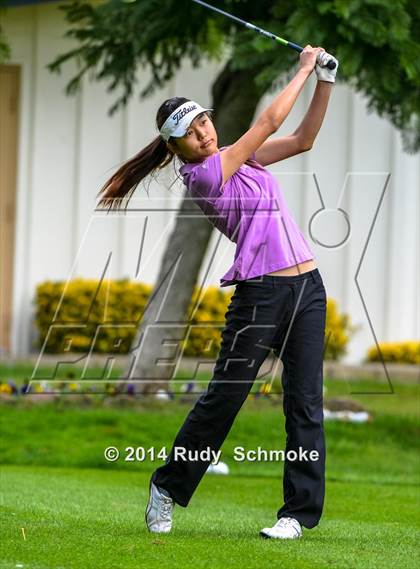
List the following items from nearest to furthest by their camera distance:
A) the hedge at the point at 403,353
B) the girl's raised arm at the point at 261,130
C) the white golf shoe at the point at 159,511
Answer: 1. the girl's raised arm at the point at 261,130
2. the white golf shoe at the point at 159,511
3. the hedge at the point at 403,353

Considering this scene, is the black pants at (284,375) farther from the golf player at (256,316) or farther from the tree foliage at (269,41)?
the tree foliage at (269,41)

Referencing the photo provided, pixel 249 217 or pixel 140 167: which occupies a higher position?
pixel 140 167

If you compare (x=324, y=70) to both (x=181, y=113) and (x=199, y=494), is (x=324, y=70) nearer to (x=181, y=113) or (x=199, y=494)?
(x=181, y=113)

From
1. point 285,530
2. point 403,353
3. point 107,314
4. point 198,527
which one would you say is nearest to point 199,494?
point 198,527

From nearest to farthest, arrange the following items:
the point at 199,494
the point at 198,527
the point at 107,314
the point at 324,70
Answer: the point at 324,70 → the point at 198,527 → the point at 199,494 → the point at 107,314

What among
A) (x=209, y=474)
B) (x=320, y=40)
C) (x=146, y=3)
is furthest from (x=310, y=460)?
(x=146, y=3)

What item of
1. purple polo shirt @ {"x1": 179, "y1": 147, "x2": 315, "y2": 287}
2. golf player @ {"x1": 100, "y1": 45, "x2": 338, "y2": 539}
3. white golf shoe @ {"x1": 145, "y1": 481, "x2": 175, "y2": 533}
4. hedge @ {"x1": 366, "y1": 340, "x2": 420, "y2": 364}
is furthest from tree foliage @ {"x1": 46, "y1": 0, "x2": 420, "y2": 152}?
white golf shoe @ {"x1": 145, "y1": 481, "x2": 175, "y2": 533}

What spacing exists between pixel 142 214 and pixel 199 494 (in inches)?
305

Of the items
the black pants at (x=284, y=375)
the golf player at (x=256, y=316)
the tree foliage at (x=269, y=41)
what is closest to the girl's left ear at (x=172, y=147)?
the golf player at (x=256, y=316)

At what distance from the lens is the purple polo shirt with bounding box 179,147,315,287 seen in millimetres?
5316

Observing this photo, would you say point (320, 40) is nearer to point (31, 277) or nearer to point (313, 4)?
point (313, 4)

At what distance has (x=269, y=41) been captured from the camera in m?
9.04

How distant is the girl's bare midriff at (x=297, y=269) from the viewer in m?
5.38

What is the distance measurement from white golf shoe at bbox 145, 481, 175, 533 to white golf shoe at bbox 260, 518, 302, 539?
0.40 meters
